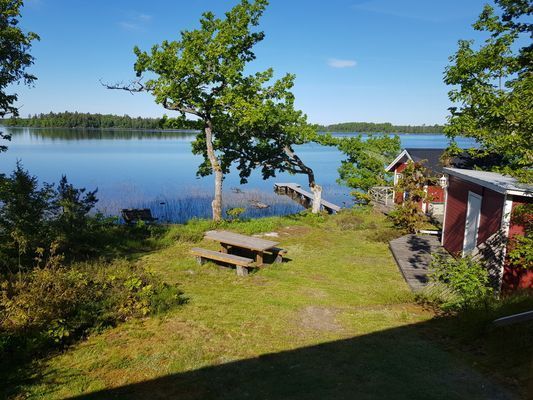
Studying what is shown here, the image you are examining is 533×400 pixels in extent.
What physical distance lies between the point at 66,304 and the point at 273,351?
4.08 metres

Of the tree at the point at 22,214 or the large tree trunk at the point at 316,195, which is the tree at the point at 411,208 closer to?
the large tree trunk at the point at 316,195

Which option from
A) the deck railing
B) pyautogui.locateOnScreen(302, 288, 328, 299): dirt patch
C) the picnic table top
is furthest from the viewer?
the deck railing

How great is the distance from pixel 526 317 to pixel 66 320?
764 cm

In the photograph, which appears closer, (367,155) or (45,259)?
(45,259)

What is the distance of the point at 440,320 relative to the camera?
8180 millimetres

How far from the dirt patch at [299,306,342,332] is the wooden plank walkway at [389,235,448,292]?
309cm

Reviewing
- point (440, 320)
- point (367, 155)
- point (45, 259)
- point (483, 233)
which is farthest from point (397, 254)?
point (367, 155)

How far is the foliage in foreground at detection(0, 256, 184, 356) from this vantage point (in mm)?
6664

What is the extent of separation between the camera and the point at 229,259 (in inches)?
458

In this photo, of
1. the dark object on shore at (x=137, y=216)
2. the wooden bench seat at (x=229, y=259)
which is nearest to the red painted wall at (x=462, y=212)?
the wooden bench seat at (x=229, y=259)

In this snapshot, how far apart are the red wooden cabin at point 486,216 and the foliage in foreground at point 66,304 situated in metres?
8.24

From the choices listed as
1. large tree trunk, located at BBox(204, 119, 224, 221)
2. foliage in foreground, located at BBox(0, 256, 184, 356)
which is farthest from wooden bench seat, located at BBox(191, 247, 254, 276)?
large tree trunk, located at BBox(204, 119, 224, 221)

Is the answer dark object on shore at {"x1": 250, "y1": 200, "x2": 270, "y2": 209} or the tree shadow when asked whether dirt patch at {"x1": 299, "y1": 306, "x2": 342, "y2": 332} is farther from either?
dark object on shore at {"x1": 250, "y1": 200, "x2": 270, "y2": 209}

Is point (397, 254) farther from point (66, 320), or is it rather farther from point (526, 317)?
point (66, 320)
